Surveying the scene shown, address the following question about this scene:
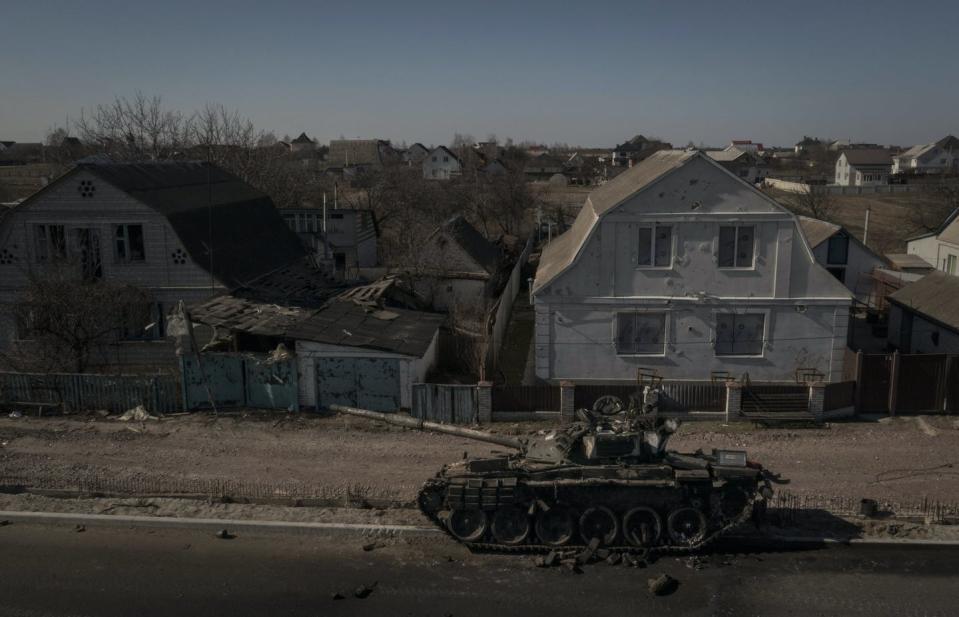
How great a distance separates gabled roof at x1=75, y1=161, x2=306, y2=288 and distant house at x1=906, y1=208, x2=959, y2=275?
28650 mm

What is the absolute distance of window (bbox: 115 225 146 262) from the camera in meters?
26.2

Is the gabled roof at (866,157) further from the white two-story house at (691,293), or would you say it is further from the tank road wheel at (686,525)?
the tank road wheel at (686,525)

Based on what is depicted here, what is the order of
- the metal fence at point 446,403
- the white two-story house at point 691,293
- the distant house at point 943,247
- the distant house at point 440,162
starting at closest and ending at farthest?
the metal fence at point 446,403 → the white two-story house at point 691,293 → the distant house at point 943,247 → the distant house at point 440,162

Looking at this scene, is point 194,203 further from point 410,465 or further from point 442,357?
point 410,465

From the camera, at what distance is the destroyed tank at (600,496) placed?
14.5 meters

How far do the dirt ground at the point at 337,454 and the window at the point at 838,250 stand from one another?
627 inches

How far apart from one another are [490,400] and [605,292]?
4821 millimetres

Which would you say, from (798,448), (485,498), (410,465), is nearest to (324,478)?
(410,465)

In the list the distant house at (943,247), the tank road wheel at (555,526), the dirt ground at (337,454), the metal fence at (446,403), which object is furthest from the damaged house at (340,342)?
the distant house at (943,247)

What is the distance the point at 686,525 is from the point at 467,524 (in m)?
4.01

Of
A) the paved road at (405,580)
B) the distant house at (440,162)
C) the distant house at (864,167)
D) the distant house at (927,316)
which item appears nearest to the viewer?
the paved road at (405,580)

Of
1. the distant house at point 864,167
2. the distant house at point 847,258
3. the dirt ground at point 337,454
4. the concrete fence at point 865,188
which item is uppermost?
the distant house at point 864,167

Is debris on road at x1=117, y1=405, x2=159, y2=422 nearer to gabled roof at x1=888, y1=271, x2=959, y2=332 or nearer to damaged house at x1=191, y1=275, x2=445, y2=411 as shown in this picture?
damaged house at x1=191, y1=275, x2=445, y2=411

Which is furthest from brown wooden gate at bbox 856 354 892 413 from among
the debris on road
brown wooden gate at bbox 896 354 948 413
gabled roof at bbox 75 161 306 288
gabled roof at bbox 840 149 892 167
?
gabled roof at bbox 840 149 892 167
